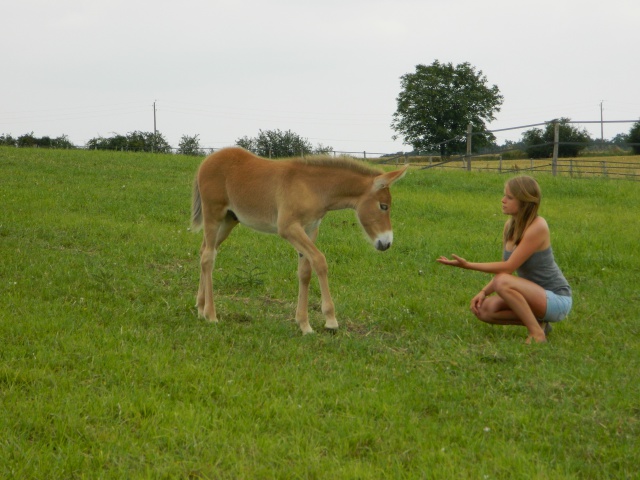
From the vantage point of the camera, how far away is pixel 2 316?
672 cm

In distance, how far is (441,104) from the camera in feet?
222

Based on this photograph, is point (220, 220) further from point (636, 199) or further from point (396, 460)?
point (636, 199)

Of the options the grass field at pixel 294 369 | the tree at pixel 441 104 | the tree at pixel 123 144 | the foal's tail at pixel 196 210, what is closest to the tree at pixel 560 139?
the tree at pixel 441 104

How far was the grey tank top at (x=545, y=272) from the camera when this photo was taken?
719 cm

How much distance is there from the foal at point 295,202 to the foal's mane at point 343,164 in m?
0.01

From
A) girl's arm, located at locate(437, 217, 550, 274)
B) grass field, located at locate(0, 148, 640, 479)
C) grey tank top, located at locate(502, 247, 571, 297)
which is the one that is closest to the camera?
grass field, located at locate(0, 148, 640, 479)

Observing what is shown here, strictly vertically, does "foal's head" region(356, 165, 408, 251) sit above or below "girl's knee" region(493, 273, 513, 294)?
above

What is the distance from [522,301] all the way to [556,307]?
1.27 feet

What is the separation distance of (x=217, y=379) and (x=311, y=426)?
3.60ft

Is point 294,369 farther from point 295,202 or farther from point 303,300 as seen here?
point 295,202

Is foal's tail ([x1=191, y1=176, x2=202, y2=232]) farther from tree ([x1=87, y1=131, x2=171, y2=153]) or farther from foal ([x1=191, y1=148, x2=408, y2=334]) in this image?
tree ([x1=87, y1=131, x2=171, y2=153])

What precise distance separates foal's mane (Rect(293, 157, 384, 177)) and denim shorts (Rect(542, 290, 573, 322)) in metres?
2.24

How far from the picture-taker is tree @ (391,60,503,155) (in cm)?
6750

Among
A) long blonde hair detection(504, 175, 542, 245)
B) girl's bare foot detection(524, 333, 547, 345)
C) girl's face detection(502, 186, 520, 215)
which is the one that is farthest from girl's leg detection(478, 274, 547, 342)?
girl's face detection(502, 186, 520, 215)
